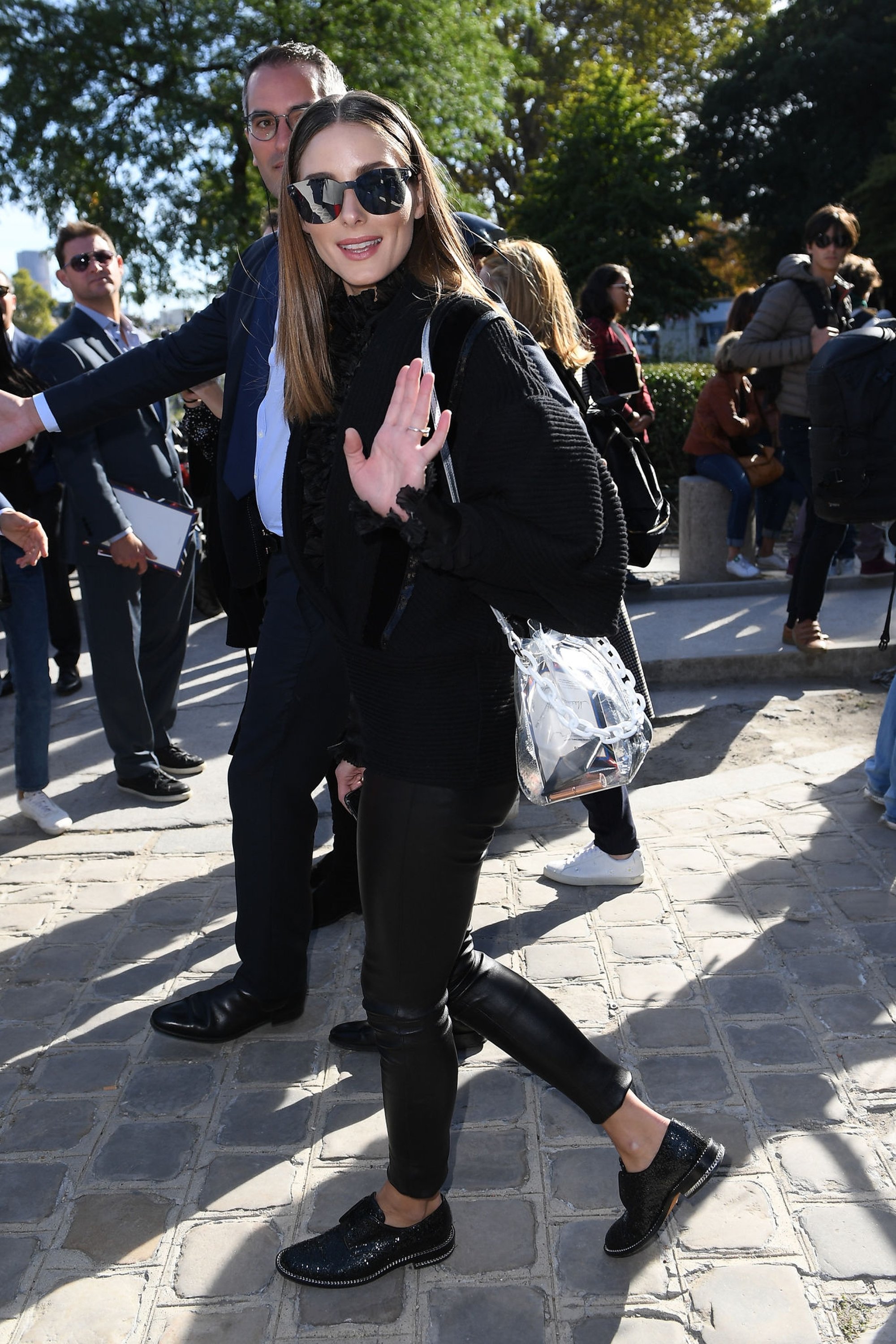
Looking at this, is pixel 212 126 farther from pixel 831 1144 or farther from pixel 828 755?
pixel 831 1144

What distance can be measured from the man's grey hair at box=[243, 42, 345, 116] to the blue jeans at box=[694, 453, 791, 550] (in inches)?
230

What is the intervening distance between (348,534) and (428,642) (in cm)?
23

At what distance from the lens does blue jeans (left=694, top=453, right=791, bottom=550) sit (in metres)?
8.70

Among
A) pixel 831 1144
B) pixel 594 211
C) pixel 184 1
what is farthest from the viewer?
pixel 594 211

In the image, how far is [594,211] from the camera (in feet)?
81.7

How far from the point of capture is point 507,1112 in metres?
2.87

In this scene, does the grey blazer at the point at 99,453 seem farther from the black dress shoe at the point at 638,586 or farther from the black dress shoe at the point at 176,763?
the black dress shoe at the point at 638,586

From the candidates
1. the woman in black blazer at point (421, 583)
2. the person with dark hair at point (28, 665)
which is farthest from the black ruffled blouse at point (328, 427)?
the person with dark hair at point (28, 665)

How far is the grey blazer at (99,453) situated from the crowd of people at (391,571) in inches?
50.8

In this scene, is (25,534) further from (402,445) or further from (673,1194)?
(673,1194)

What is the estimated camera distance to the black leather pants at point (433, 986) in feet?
6.71

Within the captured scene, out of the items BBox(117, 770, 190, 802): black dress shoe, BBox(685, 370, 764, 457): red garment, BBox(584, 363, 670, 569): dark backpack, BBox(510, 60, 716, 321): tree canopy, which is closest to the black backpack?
BBox(584, 363, 670, 569): dark backpack

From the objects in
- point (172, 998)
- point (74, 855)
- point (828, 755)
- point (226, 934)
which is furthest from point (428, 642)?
point (828, 755)

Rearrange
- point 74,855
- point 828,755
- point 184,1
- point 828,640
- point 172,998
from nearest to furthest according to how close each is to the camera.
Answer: point 172,998, point 74,855, point 828,755, point 828,640, point 184,1
